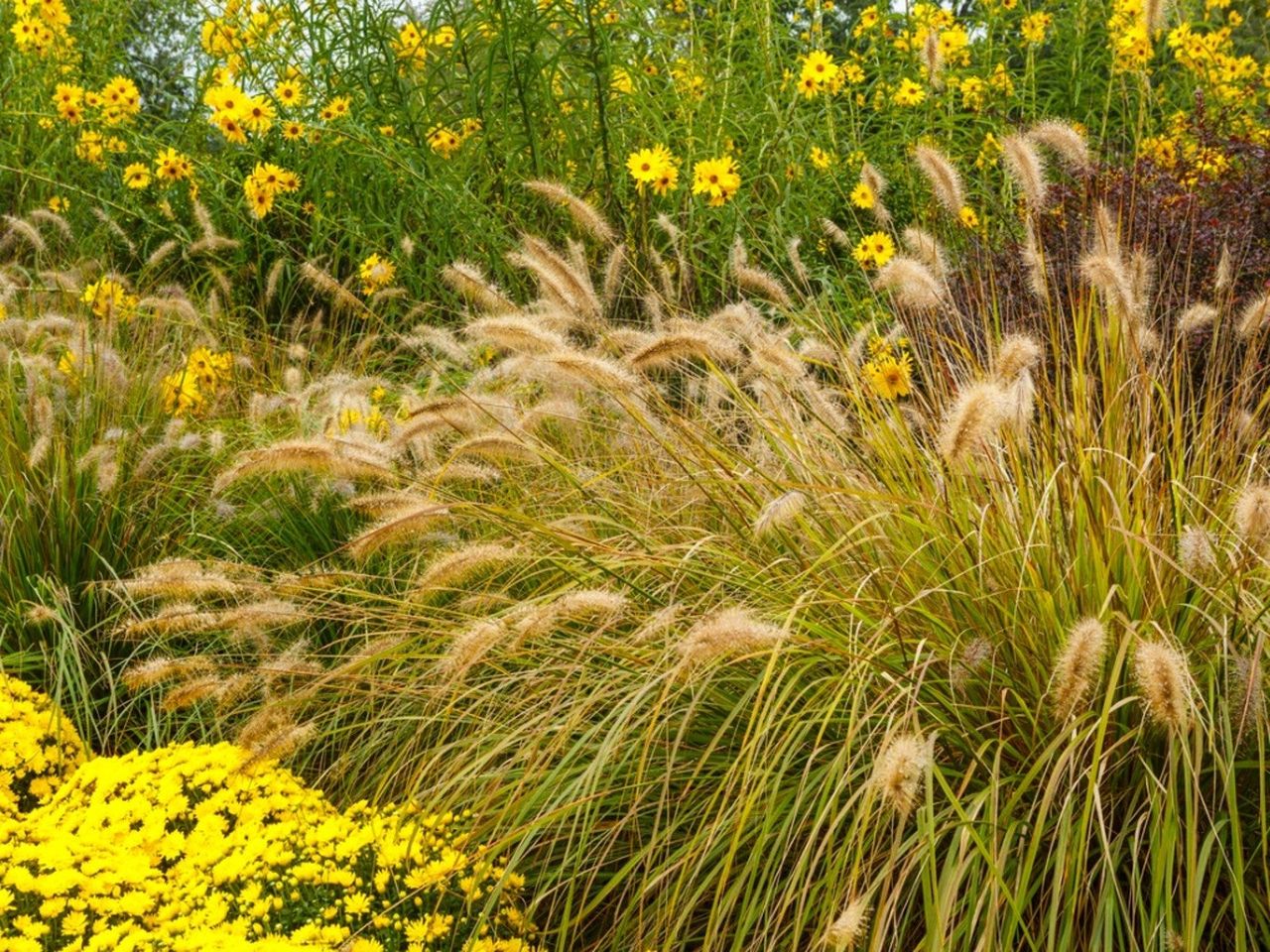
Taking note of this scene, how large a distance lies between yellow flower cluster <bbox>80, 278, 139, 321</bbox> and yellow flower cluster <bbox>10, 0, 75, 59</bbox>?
1816mm

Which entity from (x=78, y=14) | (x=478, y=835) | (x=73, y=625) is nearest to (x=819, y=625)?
(x=478, y=835)

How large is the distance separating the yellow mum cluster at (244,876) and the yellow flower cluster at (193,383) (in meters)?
1.73

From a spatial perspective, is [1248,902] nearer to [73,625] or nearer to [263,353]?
[73,625]

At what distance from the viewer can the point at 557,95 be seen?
5742 mm

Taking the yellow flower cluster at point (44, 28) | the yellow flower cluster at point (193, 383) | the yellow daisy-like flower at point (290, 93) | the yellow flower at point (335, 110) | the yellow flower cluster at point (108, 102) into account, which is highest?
the yellow flower cluster at point (44, 28)

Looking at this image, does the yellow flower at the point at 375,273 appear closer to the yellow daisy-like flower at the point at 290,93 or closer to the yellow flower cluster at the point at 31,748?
the yellow daisy-like flower at the point at 290,93

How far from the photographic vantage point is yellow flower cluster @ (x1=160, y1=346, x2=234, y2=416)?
4441 millimetres

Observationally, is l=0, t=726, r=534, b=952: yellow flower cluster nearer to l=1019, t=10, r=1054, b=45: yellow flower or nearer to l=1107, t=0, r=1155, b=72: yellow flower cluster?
l=1107, t=0, r=1155, b=72: yellow flower cluster

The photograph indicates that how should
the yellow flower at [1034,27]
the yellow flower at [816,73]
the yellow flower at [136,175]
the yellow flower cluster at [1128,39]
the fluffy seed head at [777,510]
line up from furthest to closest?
the yellow flower at [1034,27]
the yellow flower at [136,175]
the yellow flower at [816,73]
the yellow flower cluster at [1128,39]
the fluffy seed head at [777,510]

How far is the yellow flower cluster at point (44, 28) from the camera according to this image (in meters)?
6.25

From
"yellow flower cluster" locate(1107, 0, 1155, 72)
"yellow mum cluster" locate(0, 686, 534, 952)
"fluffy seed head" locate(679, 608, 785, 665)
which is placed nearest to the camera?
"fluffy seed head" locate(679, 608, 785, 665)

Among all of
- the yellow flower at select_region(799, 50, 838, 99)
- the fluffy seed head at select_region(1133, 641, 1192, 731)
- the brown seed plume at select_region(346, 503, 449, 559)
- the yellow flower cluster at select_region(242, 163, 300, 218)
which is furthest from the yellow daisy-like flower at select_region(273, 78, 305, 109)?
the fluffy seed head at select_region(1133, 641, 1192, 731)

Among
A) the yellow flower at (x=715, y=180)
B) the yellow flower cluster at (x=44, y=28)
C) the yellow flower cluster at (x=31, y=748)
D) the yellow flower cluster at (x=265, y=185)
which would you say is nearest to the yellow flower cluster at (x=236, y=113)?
the yellow flower cluster at (x=265, y=185)

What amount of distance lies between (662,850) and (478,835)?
0.32 metres
